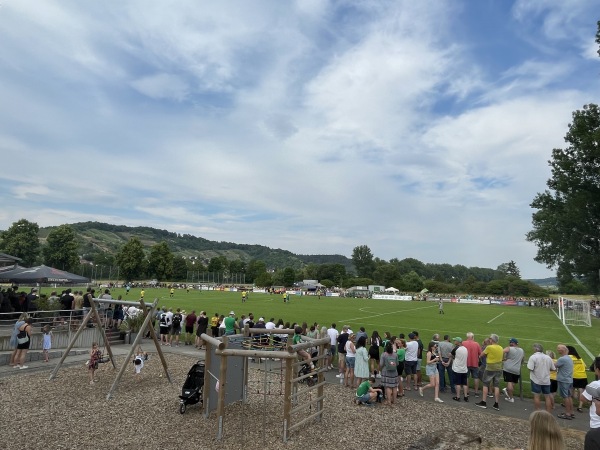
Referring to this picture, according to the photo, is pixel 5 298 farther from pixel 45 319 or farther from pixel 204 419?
pixel 204 419

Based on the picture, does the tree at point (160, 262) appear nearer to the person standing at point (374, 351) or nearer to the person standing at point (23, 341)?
the person standing at point (23, 341)

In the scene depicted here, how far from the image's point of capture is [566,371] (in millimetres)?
10750

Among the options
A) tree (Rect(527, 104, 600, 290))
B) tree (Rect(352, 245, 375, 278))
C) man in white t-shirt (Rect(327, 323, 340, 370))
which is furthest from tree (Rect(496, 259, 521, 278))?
man in white t-shirt (Rect(327, 323, 340, 370))

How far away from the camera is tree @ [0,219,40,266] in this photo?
3378 inches

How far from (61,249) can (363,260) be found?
10173cm

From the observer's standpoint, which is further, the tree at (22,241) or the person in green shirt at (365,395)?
the tree at (22,241)

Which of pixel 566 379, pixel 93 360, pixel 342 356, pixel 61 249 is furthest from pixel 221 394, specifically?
pixel 61 249

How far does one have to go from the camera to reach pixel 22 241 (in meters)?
86.1

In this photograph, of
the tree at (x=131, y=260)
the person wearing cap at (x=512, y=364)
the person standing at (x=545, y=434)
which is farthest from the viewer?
the tree at (x=131, y=260)

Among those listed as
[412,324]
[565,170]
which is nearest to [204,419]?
[412,324]

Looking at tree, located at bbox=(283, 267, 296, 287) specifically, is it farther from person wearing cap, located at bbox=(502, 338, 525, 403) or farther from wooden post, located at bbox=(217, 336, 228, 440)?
wooden post, located at bbox=(217, 336, 228, 440)

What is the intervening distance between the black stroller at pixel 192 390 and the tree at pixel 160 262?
10576 centimetres

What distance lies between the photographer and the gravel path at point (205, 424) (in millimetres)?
8180

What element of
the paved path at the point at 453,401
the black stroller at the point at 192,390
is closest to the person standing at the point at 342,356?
the paved path at the point at 453,401
